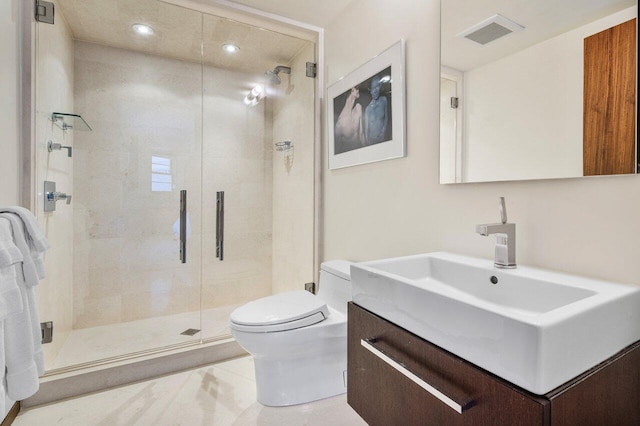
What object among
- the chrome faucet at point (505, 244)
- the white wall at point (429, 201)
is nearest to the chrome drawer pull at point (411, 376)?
the chrome faucet at point (505, 244)

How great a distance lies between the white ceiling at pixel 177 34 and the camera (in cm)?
214

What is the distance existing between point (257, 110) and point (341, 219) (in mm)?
1288

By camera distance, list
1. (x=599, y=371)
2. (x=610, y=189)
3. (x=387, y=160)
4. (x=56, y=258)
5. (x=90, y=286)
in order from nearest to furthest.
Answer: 1. (x=599, y=371)
2. (x=610, y=189)
3. (x=387, y=160)
4. (x=56, y=258)
5. (x=90, y=286)

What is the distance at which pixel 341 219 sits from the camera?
221cm

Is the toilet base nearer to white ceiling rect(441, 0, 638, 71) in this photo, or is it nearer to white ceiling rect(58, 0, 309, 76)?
white ceiling rect(441, 0, 638, 71)

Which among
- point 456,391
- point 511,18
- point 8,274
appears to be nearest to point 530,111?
point 511,18

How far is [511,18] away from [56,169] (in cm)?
247

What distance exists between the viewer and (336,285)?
1796 millimetres

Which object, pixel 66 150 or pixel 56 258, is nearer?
pixel 56 258

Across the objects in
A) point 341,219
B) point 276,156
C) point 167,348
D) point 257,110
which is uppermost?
point 257,110

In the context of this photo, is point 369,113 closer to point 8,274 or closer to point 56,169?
point 8,274

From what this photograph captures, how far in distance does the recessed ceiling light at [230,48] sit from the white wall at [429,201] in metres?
0.74

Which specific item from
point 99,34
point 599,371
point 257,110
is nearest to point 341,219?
point 257,110

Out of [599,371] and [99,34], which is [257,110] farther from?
[599,371]
